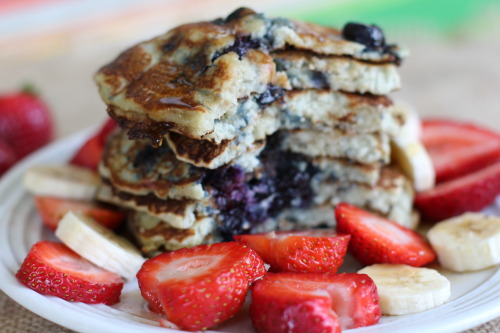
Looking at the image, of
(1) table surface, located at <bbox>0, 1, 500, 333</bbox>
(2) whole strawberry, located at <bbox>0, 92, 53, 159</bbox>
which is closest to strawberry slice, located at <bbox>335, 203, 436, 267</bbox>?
(1) table surface, located at <bbox>0, 1, 500, 333</bbox>

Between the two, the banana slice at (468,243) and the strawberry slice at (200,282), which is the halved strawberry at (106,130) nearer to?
the strawberry slice at (200,282)

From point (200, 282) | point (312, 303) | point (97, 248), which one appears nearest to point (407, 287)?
point (312, 303)

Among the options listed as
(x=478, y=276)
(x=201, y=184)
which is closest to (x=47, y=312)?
(x=201, y=184)

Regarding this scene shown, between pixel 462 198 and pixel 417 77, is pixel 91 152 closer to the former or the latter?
pixel 462 198

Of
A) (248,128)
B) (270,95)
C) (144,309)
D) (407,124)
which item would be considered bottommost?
(144,309)

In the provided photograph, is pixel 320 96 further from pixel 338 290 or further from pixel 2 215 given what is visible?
pixel 2 215
